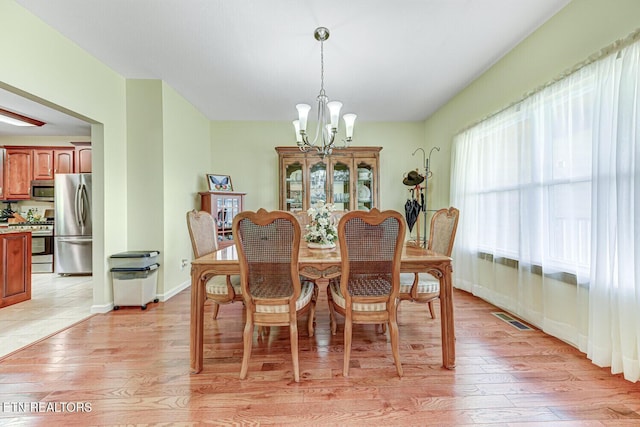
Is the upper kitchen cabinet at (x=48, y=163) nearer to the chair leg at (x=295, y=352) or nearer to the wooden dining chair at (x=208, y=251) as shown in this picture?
the wooden dining chair at (x=208, y=251)

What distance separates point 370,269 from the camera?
5.57 feet

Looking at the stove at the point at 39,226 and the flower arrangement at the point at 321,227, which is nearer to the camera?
the flower arrangement at the point at 321,227

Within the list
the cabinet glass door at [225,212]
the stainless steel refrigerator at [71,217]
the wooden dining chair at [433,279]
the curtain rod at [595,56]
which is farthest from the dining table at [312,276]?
the stainless steel refrigerator at [71,217]

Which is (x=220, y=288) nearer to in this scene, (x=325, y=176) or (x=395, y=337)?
(x=395, y=337)

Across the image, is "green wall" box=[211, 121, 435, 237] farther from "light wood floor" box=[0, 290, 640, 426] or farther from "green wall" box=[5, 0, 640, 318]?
"light wood floor" box=[0, 290, 640, 426]

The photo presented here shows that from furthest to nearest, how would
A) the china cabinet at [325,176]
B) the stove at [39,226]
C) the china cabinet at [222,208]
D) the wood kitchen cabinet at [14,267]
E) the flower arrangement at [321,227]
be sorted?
the stove at [39,226] → the china cabinet at [325,176] → the china cabinet at [222,208] → the wood kitchen cabinet at [14,267] → the flower arrangement at [321,227]

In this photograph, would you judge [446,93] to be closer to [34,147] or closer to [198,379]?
[198,379]

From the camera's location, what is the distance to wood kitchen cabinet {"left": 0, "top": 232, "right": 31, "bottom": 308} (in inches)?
114

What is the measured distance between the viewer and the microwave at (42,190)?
4.54m

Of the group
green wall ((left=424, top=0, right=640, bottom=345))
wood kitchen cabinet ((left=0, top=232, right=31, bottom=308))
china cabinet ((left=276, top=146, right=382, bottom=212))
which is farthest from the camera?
china cabinet ((left=276, top=146, right=382, bottom=212))

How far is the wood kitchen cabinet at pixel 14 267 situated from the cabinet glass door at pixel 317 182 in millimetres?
3521

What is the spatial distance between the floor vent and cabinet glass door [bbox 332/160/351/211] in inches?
92.2

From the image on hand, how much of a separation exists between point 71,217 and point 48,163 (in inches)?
55.4

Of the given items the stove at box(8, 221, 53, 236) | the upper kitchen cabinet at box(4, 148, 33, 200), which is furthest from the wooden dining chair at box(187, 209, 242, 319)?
the upper kitchen cabinet at box(4, 148, 33, 200)
